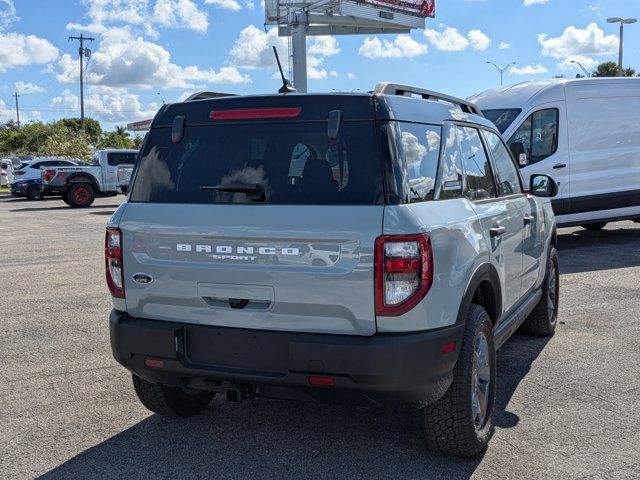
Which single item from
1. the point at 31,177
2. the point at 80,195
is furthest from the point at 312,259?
the point at 31,177

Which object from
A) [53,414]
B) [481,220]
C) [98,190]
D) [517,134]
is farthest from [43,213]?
[481,220]

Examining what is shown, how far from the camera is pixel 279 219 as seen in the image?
314 centimetres

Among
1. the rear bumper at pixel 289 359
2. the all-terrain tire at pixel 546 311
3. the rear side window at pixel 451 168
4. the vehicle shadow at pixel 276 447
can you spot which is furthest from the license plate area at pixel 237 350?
the all-terrain tire at pixel 546 311

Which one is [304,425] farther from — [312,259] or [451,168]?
[451,168]

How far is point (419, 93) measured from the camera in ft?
12.4

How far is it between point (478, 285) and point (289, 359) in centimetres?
112

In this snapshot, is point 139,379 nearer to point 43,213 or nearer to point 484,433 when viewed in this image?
point 484,433

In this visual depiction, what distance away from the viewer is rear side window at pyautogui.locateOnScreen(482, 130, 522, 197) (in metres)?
4.59

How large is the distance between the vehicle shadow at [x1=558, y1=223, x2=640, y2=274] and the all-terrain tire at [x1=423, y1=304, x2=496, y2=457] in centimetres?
608

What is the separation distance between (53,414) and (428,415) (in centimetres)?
241

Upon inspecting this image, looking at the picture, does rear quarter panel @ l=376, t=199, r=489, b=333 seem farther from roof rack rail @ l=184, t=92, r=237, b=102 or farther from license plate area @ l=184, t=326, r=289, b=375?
roof rack rail @ l=184, t=92, r=237, b=102

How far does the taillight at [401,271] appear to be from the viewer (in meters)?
2.98

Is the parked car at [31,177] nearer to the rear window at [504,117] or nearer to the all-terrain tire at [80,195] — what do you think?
the all-terrain tire at [80,195]

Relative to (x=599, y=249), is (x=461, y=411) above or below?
above
